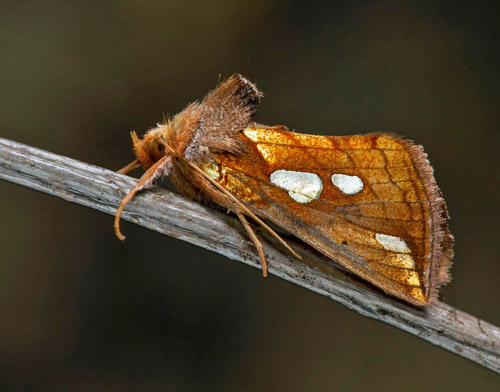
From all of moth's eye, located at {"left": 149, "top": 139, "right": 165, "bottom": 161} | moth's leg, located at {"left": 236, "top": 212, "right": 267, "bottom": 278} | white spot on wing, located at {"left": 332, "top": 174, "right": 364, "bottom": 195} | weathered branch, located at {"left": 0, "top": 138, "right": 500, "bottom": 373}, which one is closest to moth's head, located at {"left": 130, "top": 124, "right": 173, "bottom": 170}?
moth's eye, located at {"left": 149, "top": 139, "right": 165, "bottom": 161}

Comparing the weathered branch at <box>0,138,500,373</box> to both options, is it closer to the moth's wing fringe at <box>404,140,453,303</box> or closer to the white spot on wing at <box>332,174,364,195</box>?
the moth's wing fringe at <box>404,140,453,303</box>

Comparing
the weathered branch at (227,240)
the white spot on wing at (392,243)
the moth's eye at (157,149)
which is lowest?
the weathered branch at (227,240)

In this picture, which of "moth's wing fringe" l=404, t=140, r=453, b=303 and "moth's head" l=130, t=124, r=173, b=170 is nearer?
"moth's wing fringe" l=404, t=140, r=453, b=303

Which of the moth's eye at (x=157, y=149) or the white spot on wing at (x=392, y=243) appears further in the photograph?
the moth's eye at (x=157, y=149)

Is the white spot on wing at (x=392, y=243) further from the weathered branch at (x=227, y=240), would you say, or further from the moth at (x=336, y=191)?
the weathered branch at (x=227, y=240)

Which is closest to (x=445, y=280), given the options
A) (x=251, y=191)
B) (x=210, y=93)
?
(x=251, y=191)

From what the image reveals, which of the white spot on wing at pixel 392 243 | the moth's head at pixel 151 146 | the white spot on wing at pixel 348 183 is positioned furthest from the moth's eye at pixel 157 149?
the white spot on wing at pixel 392 243
